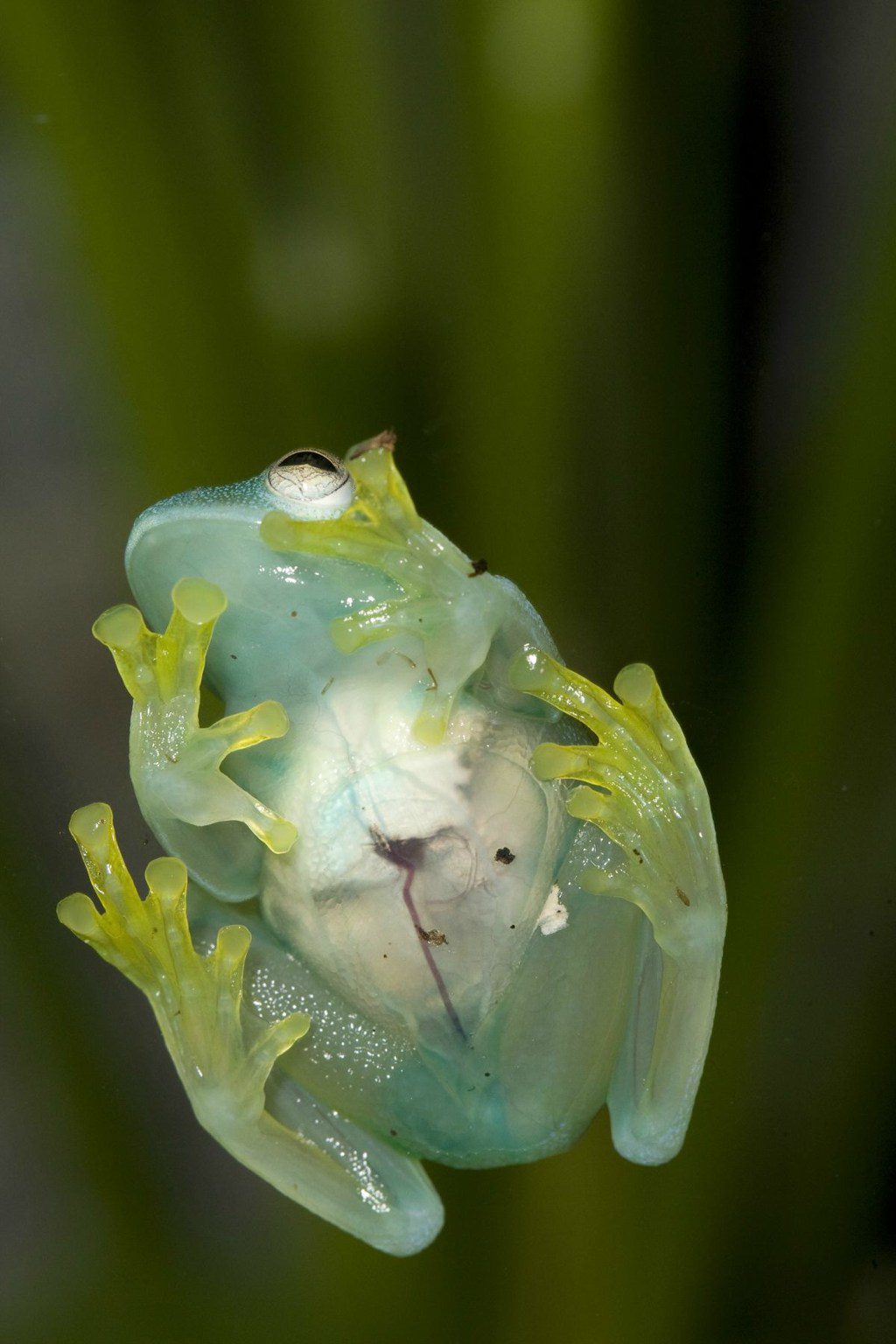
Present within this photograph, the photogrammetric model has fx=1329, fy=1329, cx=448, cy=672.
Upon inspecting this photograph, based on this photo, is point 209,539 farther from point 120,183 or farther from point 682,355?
point 682,355

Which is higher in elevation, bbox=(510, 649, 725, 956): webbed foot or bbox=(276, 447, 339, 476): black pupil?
bbox=(276, 447, 339, 476): black pupil

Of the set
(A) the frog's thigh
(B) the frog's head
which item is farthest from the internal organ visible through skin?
(A) the frog's thigh

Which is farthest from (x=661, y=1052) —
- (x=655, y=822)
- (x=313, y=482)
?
(x=313, y=482)

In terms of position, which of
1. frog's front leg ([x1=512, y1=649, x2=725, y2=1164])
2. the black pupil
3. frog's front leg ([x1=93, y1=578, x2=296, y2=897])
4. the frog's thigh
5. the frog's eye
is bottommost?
the frog's thigh

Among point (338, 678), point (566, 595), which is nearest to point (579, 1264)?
point (566, 595)

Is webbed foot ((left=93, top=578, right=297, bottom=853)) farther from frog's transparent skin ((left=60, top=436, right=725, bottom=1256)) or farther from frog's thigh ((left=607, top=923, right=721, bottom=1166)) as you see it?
frog's thigh ((left=607, top=923, right=721, bottom=1166))

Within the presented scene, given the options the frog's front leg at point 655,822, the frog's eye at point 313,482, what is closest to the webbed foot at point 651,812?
the frog's front leg at point 655,822
